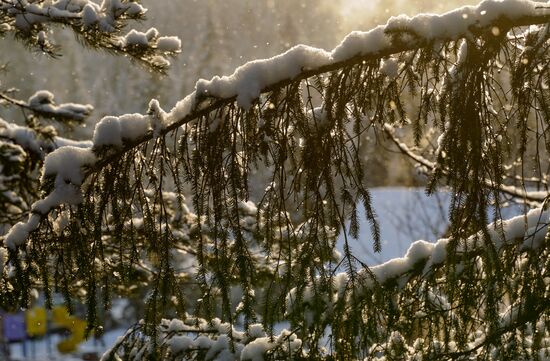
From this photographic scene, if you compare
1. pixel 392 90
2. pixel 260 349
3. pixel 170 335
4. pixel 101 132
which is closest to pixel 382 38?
pixel 392 90

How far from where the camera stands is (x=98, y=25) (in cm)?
454

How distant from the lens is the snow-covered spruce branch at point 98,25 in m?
4.52

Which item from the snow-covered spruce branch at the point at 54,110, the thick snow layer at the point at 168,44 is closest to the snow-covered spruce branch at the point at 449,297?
the thick snow layer at the point at 168,44

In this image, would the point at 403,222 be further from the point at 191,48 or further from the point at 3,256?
the point at 191,48

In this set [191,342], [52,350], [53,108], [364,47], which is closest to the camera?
[364,47]

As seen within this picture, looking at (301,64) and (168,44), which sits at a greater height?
(168,44)

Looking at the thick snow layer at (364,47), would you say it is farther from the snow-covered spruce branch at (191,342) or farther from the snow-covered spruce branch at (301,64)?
the snow-covered spruce branch at (191,342)

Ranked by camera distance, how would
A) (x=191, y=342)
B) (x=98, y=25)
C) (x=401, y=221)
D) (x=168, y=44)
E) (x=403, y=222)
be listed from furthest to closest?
(x=403, y=222)
(x=401, y=221)
(x=168, y=44)
(x=98, y=25)
(x=191, y=342)

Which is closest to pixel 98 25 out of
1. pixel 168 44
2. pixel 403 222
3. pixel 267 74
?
pixel 168 44

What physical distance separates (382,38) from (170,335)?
1.94m

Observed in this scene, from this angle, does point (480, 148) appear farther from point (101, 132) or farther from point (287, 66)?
point (101, 132)

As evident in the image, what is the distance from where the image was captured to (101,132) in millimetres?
2543

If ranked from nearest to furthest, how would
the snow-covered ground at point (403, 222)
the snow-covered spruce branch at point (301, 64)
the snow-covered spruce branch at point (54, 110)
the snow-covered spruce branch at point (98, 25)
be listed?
the snow-covered spruce branch at point (301, 64)
the snow-covered spruce branch at point (98, 25)
the snow-covered spruce branch at point (54, 110)
the snow-covered ground at point (403, 222)

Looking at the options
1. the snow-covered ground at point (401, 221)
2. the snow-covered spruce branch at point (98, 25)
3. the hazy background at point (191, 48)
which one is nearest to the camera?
the snow-covered spruce branch at point (98, 25)
